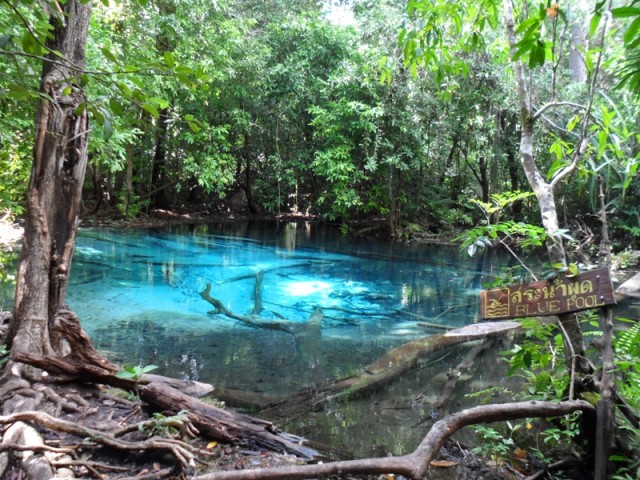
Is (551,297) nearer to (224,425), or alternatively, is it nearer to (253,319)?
(224,425)

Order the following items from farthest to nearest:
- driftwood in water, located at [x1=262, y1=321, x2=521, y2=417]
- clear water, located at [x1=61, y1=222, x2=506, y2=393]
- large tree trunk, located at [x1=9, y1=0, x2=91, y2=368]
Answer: clear water, located at [x1=61, y1=222, x2=506, y2=393]
driftwood in water, located at [x1=262, y1=321, x2=521, y2=417]
large tree trunk, located at [x1=9, y1=0, x2=91, y2=368]

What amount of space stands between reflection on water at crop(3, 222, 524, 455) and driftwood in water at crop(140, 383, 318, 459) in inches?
24.2

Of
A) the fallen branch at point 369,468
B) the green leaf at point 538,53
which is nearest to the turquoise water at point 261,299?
the fallen branch at point 369,468

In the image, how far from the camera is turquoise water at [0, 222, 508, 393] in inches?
183

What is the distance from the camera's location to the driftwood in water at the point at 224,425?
8.20 ft

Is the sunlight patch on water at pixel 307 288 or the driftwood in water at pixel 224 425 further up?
the sunlight patch on water at pixel 307 288

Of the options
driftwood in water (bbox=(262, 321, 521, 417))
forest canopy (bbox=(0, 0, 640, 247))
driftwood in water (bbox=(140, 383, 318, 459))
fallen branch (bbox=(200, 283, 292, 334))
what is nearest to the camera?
driftwood in water (bbox=(140, 383, 318, 459))

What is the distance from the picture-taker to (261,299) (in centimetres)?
715

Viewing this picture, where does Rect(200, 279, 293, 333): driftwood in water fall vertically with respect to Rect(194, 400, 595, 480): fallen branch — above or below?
below

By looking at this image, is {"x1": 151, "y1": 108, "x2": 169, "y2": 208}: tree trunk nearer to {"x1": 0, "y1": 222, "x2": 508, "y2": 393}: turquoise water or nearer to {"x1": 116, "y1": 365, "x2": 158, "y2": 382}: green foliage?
{"x1": 0, "y1": 222, "x2": 508, "y2": 393}: turquoise water

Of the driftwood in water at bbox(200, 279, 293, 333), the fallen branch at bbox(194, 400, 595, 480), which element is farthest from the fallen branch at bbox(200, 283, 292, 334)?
the fallen branch at bbox(194, 400, 595, 480)

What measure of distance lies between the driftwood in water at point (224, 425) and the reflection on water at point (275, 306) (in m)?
0.61

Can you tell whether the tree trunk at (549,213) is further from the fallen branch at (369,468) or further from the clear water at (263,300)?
the clear water at (263,300)

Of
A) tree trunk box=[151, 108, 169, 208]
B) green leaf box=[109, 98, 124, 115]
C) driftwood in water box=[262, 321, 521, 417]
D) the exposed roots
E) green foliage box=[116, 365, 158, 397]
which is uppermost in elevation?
tree trunk box=[151, 108, 169, 208]
